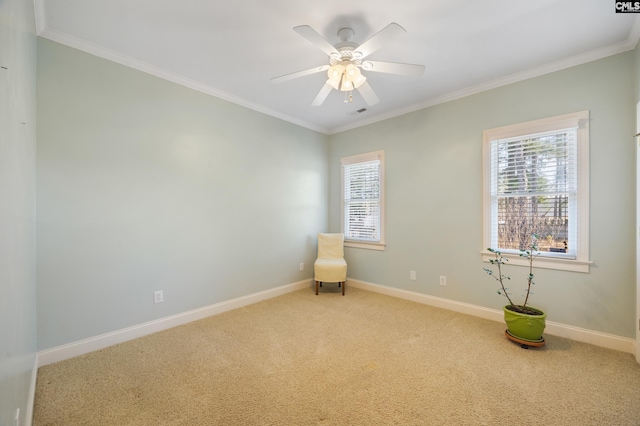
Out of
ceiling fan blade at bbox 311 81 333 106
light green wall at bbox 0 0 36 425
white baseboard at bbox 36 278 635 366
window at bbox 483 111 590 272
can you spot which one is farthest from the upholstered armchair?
light green wall at bbox 0 0 36 425

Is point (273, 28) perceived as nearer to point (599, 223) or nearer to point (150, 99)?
point (150, 99)

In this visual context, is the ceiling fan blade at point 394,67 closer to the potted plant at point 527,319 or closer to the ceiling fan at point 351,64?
the ceiling fan at point 351,64

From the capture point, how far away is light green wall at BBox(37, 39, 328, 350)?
221 centimetres

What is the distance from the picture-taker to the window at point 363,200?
411 cm

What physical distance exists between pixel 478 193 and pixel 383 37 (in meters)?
2.21

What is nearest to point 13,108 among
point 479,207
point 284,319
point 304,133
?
point 284,319

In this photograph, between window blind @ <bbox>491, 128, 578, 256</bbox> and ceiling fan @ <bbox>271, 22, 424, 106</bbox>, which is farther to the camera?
window blind @ <bbox>491, 128, 578, 256</bbox>

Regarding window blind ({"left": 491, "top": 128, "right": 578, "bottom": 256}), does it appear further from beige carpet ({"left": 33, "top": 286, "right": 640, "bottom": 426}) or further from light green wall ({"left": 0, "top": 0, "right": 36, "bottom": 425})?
light green wall ({"left": 0, "top": 0, "right": 36, "bottom": 425})

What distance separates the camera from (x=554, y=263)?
104 inches

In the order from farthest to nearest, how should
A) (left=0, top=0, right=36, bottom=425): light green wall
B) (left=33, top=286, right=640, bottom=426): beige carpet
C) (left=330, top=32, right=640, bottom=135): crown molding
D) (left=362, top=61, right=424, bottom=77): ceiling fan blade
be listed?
(left=330, top=32, right=640, bottom=135): crown molding, (left=362, top=61, right=424, bottom=77): ceiling fan blade, (left=33, top=286, right=640, bottom=426): beige carpet, (left=0, top=0, right=36, bottom=425): light green wall

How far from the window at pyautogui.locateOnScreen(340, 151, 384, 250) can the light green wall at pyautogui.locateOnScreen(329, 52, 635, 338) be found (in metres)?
0.13

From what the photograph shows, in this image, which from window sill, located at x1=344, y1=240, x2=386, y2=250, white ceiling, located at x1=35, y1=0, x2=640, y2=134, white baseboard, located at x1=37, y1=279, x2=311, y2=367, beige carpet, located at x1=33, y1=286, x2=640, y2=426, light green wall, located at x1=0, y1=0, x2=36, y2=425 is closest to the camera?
light green wall, located at x1=0, y1=0, x2=36, y2=425

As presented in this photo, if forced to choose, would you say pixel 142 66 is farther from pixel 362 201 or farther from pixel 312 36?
pixel 362 201

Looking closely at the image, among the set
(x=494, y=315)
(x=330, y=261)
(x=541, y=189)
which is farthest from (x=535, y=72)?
(x=330, y=261)
